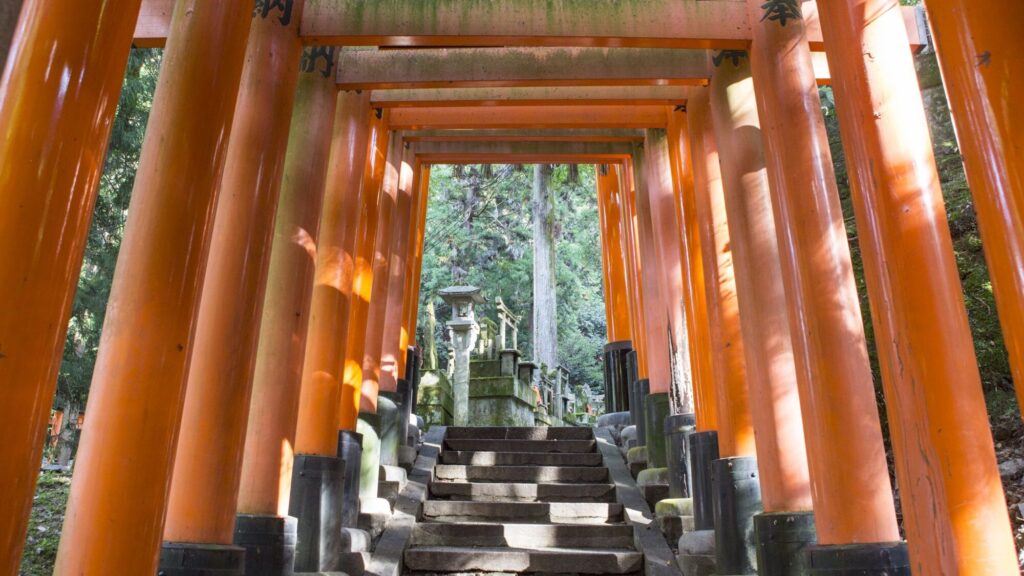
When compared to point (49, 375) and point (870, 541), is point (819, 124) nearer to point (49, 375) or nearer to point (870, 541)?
point (870, 541)

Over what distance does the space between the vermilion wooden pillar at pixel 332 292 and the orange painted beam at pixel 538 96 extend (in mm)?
660

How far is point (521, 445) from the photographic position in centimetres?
873

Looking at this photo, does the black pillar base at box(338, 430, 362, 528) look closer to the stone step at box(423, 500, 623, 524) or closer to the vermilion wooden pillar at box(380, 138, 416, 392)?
the stone step at box(423, 500, 623, 524)

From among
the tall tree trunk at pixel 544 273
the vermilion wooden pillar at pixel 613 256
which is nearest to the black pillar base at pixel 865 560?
the vermilion wooden pillar at pixel 613 256

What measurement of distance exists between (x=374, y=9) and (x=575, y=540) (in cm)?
446

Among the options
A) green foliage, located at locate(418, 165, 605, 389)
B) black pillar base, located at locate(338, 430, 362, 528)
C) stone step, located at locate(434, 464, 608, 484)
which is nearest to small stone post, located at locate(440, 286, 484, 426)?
stone step, located at locate(434, 464, 608, 484)

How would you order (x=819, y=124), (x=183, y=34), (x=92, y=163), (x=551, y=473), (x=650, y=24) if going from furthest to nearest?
(x=551, y=473) → (x=650, y=24) → (x=819, y=124) → (x=183, y=34) → (x=92, y=163)

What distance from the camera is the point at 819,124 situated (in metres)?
4.54

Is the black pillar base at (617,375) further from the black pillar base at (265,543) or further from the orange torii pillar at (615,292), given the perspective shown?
the black pillar base at (265,543)

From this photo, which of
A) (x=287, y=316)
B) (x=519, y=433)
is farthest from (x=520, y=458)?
(x=287, y=316)

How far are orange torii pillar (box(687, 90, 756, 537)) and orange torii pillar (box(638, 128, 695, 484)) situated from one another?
795 millimetres

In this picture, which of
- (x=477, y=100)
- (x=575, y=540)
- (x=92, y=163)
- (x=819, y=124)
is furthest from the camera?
(x=477, y=100)

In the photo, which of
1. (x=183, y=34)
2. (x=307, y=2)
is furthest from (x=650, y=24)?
(x=183, y=34)

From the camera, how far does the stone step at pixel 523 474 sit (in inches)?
305
